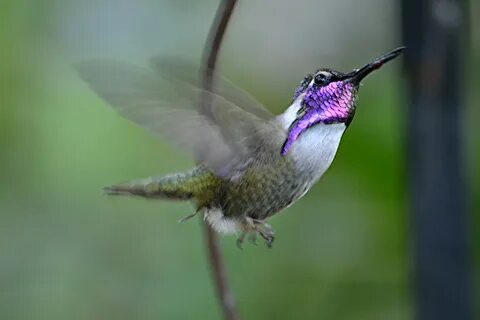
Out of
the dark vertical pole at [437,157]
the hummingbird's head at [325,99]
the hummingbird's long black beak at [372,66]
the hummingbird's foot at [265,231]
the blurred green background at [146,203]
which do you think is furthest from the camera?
the blurred green background at [146,203]

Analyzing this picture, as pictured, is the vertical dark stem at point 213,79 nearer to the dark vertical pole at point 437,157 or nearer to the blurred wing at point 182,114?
the blurred wing at point 182,114

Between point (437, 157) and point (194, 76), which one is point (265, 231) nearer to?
point (194, 76)

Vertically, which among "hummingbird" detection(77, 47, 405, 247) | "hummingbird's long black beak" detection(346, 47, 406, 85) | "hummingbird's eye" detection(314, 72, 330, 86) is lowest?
"hummingbird" detection(77, 47, 405, 247)

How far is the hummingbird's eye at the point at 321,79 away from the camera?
1.10m

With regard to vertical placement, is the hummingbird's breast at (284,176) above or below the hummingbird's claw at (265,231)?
above

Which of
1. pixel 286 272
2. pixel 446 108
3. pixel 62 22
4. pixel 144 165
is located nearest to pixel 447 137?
pixel 446 108

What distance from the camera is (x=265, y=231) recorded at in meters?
1.17

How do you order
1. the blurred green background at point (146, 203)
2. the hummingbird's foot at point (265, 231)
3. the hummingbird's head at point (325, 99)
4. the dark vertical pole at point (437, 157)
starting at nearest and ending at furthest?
the hummingbird's head at point (325, 99) → the hummingbird's foot at point (265, 231) → the dark vertical pole at point (437, 157) → the blurred green background at point (146, 203)

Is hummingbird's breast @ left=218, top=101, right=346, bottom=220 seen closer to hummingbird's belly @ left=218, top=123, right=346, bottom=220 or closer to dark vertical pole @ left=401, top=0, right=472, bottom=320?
hummingbird's belly @ left=218, top=123, right=346, bottom=220

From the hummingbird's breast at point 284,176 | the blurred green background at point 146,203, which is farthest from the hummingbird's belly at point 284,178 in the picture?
the blurred green background at point 146,203

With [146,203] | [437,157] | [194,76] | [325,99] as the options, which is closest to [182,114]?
[194,76]

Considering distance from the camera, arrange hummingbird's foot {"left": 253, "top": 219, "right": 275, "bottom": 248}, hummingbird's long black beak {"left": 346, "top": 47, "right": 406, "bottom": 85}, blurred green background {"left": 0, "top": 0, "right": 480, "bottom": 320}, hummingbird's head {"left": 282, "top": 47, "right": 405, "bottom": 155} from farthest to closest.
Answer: blurred green background {"left": 0, "top": 0, "right": 480, "bottom": 320}, hummingbird's foot {"left": 253, "top": 219, "right": 275, "bottom": 248}, hummingbird's head {"left": 282, "top": 47, "right": 405, "bottom": 155}, hummingbird's long black beak {"left": 346, "top": 47, "right": 406, "bottom": 85}

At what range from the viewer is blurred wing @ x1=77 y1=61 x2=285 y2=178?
994 mm

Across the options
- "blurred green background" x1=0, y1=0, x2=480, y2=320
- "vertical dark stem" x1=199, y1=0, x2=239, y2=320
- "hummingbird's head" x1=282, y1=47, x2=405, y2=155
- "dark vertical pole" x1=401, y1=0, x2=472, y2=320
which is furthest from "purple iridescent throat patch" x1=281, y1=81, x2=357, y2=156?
"blurred green background" x1=0, y1=0, x2=480, y2=320
